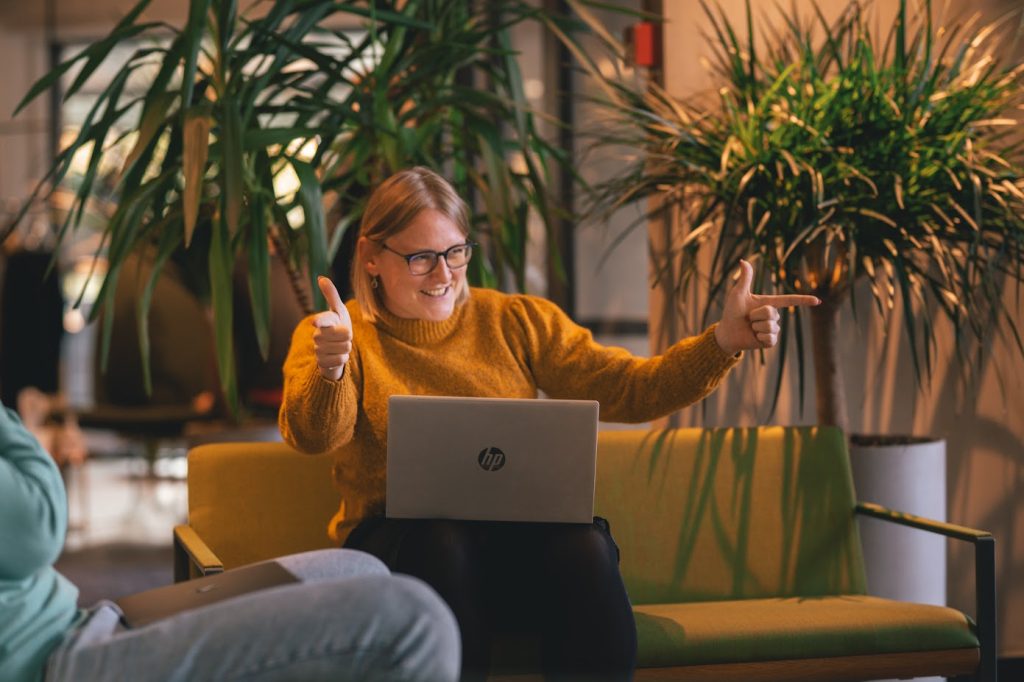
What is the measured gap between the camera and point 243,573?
1.58m

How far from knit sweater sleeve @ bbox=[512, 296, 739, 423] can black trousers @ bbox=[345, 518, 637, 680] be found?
0.92 ft

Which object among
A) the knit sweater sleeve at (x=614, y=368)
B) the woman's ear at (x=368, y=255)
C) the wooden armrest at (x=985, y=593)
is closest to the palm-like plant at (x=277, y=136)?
the woman's ear at (x=368, y=255)

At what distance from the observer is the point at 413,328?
7.56 ft

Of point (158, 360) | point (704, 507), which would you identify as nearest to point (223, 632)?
point (704, 507)

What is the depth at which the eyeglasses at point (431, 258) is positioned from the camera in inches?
89.0

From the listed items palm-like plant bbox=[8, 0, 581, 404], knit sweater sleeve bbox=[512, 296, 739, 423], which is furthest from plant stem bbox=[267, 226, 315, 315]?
knit sweater sleeve bbox=[512, 296, 739, 423]

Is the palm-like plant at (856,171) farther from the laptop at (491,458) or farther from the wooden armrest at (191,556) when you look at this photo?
the wooden armrest at (191,556)

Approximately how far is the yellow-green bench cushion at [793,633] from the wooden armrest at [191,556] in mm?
733

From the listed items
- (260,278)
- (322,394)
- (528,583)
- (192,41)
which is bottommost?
(528,583)

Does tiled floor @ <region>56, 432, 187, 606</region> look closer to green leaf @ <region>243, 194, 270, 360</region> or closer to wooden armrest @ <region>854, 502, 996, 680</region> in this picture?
green leaf @ <region>243, 194, 270, 360</region>

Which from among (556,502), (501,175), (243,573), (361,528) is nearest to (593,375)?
(556,502)

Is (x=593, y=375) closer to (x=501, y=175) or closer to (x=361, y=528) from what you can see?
(x=361, y=528)

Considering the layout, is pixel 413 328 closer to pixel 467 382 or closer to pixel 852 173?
pixel 467 382

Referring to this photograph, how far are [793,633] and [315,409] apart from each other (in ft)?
3.04
